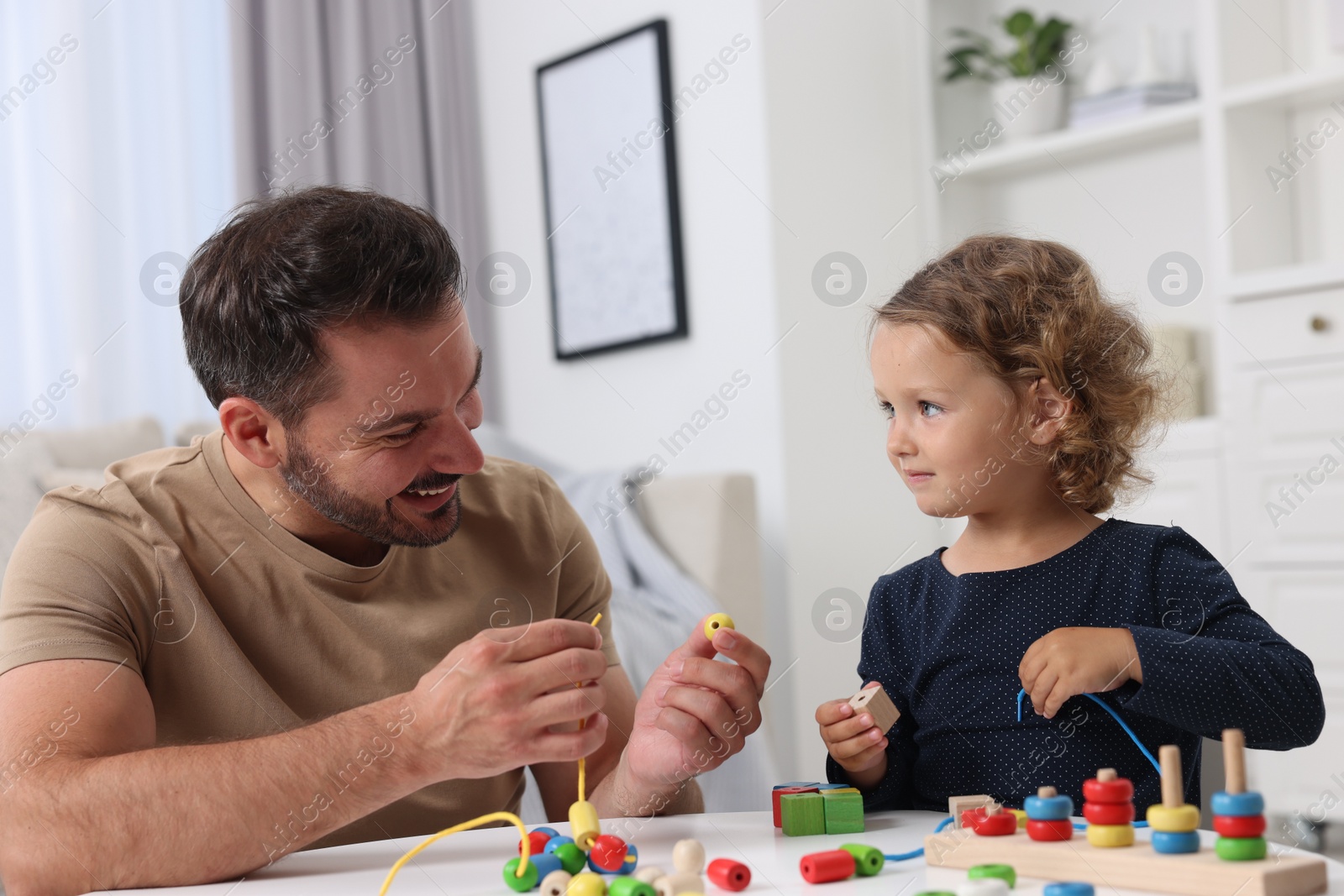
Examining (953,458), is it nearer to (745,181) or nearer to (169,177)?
(745,181)

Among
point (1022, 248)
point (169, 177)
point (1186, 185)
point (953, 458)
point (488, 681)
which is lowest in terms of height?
point (488, 681)

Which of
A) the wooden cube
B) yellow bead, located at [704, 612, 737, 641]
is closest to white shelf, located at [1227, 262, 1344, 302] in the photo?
the wooden cube

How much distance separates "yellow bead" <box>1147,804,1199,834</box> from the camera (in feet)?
2.32

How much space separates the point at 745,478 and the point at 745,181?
2.33ft

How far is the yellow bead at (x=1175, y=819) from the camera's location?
2.32 feet

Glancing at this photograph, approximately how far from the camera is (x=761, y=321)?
9.46ft

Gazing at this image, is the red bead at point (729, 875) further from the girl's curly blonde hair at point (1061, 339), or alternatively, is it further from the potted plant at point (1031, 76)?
the potted plant at point (1031, 76)

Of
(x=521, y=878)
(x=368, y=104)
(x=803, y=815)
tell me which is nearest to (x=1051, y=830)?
(x=803, y=815)

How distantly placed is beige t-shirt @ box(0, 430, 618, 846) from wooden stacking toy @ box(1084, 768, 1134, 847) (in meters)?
0.48

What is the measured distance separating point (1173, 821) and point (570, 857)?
1.20 feet

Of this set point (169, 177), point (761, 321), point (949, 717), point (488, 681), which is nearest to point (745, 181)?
point (761, 321)

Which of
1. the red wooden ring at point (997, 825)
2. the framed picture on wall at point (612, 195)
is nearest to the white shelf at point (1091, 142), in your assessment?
the framed picture on wall at point (612, 195)

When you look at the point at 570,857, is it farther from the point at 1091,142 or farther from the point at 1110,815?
the point at 1091,142

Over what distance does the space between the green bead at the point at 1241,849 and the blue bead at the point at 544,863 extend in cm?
39
